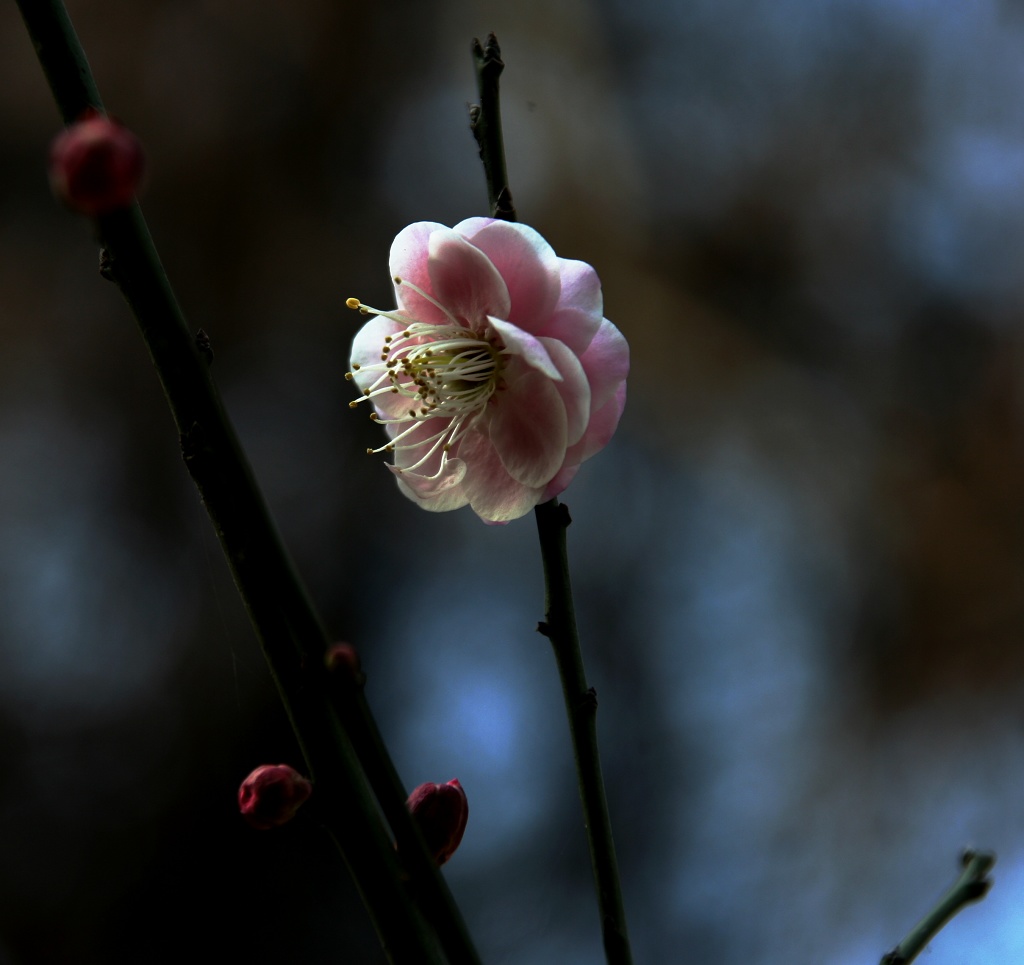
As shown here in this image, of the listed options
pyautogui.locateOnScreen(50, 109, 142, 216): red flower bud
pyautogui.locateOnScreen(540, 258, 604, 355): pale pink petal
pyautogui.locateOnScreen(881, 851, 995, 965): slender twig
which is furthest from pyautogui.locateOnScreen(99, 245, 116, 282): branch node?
pyautogui.locateOnScreen(881, 851, 995, 965): slender twig

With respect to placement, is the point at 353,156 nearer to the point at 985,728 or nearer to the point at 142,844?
the point at 142,844

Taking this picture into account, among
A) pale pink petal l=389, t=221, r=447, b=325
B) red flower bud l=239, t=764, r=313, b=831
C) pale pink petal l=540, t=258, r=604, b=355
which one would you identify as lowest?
red flower bud l=239, t=764, r=313, b=831

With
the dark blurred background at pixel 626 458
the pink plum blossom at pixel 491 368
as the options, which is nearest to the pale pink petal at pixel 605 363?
the pink plum blossom at pixel 491 368

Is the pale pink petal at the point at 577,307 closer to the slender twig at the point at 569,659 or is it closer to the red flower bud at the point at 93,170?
the slender twig at the point at 569,659

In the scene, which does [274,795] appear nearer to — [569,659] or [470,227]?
[569,659]

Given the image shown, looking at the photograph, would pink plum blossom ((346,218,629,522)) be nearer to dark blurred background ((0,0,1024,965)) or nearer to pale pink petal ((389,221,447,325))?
pale pink petal ((389,221,447,325))

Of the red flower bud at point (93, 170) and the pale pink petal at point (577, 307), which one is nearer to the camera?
the red flower bud at point (93, 170)
